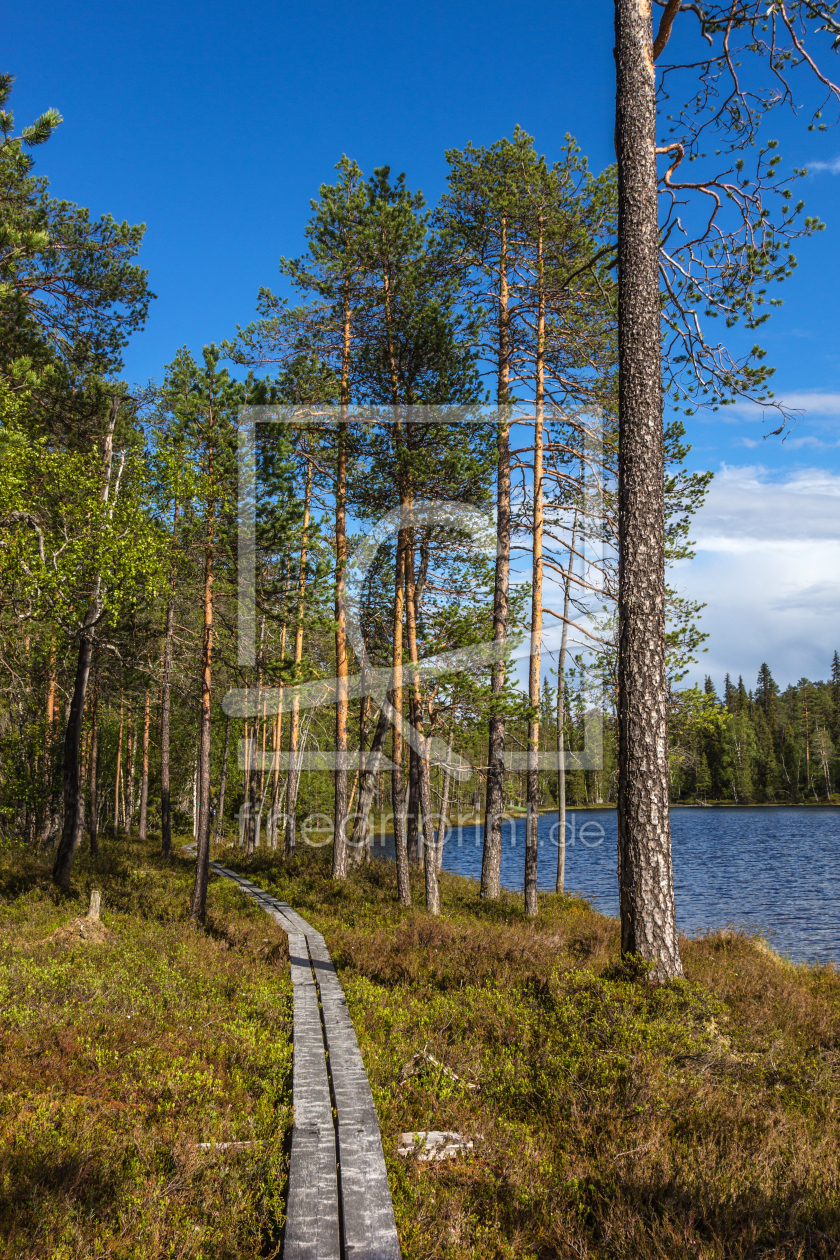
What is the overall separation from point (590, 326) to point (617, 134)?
25.9 feet

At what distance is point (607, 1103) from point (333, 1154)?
6.93 ft

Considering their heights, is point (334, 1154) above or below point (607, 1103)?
below

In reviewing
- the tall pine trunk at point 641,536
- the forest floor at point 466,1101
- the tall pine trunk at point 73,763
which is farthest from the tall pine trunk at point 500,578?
the tall pine trunk at point 73,763

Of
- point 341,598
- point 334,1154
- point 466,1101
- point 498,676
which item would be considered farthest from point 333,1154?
point 341,598

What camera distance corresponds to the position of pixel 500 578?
16.9 m

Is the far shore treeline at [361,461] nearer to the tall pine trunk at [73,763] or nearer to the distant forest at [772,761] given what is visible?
the tall pine trunk at [73,763]

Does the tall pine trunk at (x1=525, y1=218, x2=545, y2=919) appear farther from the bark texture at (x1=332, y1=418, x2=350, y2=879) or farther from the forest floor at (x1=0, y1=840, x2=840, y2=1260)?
the forest floor at (x1=0, y1=840, x2=840, y2=1260)

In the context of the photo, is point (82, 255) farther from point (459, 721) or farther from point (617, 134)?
→ point (459, 721)

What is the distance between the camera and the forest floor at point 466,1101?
13.0ft

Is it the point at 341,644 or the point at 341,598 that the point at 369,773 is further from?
the point at 341,598

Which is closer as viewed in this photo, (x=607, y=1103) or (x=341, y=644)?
(x=607, y=1103)

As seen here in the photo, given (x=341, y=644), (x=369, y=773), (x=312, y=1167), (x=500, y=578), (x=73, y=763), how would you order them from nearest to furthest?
(x=312, y=1167) → (x=73, y=763) → (x=500, y=578) → (x=341, y=644) → (x=369, y=773)

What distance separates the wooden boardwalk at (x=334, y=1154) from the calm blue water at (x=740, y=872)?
10.2m

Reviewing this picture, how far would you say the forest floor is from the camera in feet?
13.0
